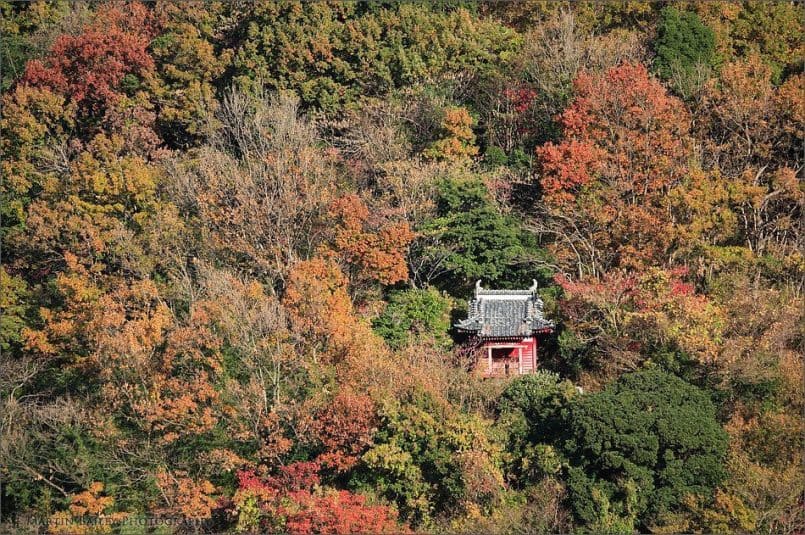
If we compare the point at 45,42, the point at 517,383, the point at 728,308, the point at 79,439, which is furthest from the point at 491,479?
the point at 45,42

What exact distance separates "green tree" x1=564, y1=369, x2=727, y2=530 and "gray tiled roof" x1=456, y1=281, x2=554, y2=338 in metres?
4.79

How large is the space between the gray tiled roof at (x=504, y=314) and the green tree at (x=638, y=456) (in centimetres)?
479

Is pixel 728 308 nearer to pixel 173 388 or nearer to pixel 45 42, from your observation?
pixel 173 388

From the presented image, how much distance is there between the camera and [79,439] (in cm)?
2953

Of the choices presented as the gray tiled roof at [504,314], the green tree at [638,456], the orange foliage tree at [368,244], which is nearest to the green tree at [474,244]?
the orange foliage tree at [368,244]

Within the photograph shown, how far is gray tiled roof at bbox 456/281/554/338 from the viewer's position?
1287 inches

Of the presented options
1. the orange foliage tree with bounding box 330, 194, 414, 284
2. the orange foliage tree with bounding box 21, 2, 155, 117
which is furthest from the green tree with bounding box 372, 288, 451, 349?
the orange foliage tree with bounding box 21, 2, 155, 117

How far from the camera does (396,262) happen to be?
111 feet

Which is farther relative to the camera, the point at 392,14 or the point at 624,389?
the point at 392,14

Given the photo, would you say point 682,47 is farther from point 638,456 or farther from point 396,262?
point 638,456

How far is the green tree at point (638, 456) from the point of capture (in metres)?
27.4

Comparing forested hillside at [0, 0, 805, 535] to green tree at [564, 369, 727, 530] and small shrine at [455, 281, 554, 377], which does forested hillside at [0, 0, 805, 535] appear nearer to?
green tree at [564, 369, 727, 530]

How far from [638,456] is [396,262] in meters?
9.20

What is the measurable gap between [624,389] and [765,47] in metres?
14.9
